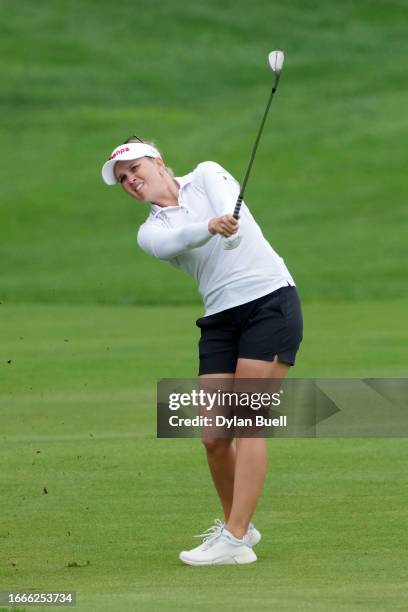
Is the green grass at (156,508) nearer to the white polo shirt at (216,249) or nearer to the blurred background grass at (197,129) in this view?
the white polo shirt at (216,249)

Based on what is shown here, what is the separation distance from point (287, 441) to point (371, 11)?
42082mm

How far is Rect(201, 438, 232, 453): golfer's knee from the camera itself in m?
6.29

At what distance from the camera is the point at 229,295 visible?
6129mm

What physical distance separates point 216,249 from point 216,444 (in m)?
0.75

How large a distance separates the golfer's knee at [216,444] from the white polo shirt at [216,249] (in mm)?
490

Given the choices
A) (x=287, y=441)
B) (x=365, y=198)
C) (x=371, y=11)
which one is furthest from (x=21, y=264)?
(x=371, y=11)

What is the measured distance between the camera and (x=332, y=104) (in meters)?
38.8

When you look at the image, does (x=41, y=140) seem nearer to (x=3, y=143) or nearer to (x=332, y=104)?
(x=3, y=143)

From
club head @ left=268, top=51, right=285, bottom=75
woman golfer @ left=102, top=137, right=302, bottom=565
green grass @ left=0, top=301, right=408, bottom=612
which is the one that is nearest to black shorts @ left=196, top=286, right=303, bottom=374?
woman golfer @ left=102, top=137, right=302, bottom=565

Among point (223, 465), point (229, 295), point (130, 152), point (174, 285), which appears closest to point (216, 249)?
point (229, 295)

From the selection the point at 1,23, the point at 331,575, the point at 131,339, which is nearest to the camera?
the point at 331,575

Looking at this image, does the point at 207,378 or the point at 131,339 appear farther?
the point at 131,339

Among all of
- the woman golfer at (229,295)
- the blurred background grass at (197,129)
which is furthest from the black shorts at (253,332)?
the blurred background grass at (197,129)

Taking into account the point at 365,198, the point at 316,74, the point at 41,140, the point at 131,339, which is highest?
the point at 316,74
